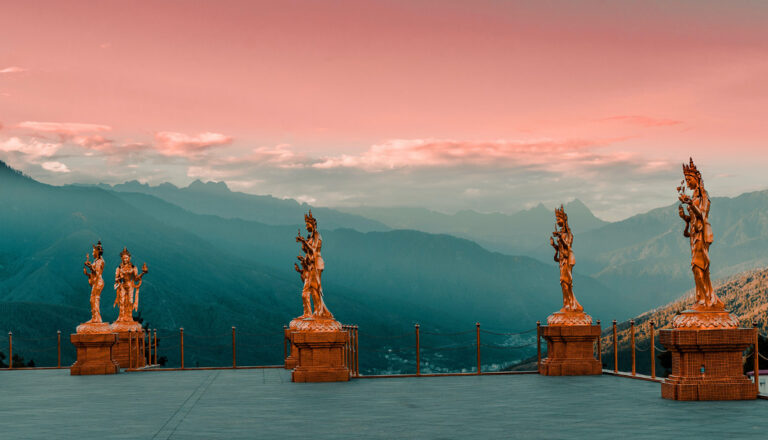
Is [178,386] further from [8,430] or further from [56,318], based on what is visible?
[56,318]

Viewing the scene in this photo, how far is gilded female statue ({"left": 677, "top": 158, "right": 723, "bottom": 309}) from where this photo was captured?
16219mm

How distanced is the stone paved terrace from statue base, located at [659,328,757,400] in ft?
1.83

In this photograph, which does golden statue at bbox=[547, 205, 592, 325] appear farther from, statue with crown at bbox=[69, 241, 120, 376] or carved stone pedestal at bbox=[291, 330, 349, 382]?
statue with crown at bbox=[69, 241, 120, 376]

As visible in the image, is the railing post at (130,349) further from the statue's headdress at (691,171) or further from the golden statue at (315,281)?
the statue's headdress at (691,171)

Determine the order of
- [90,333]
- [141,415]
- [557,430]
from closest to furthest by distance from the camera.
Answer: [557,430] < [141,415] < [90,333]

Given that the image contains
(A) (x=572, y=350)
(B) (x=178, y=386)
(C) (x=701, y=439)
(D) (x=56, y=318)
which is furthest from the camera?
(D) (x=56, y=318)

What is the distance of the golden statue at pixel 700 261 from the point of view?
16125 mm

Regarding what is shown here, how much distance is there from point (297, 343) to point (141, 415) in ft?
24.5

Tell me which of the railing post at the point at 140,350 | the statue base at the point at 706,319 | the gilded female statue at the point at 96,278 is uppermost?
the gilded female statue at the point at 96,278

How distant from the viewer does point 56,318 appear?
7840 inches

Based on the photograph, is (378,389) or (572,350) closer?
(378,389)

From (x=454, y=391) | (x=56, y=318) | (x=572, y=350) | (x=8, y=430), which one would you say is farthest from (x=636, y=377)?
(x=56, y=318)

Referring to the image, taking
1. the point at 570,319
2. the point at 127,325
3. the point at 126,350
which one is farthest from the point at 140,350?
the point at 570,319

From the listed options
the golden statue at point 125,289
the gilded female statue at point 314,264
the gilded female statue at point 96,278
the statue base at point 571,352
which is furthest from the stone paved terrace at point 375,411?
the golden statue at point 125,289
